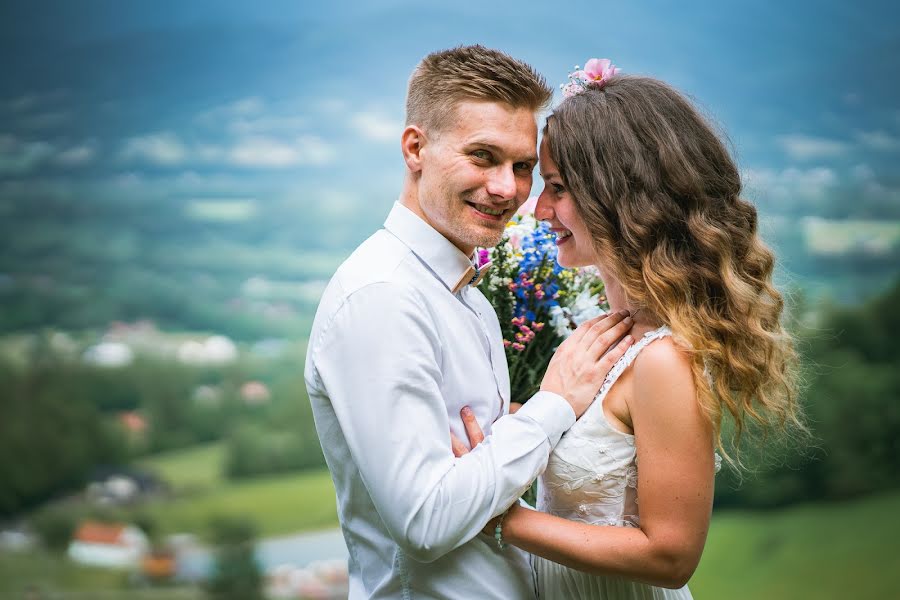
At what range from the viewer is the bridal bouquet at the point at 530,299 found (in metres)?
1.99

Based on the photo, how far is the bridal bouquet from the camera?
6.54 ft

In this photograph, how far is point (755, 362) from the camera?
168 centimetres

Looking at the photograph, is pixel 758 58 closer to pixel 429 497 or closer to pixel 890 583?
pixel 890 583

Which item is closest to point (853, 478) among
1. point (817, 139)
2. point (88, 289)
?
point (817, 139)

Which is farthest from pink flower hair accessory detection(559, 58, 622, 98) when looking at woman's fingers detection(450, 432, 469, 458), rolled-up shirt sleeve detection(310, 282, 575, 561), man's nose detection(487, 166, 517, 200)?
woman's fingers detection(450, 432, 469, 458)

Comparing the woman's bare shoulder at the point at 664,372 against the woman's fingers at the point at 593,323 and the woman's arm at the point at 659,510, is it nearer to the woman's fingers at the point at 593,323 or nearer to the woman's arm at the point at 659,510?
the woman's arm at the point at 659,510

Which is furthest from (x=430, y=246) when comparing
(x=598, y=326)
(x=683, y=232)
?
(x=683, y=232)

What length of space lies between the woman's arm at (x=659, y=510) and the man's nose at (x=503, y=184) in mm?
399

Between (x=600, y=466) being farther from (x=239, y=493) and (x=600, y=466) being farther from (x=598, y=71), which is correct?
(x=239, y=493)

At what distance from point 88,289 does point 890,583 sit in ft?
15.3

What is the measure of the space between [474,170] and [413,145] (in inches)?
5.9

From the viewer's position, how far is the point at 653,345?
1.63m

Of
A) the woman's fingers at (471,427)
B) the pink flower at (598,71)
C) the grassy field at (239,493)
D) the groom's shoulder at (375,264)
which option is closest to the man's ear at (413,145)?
the groom's shoulder at (375,264)

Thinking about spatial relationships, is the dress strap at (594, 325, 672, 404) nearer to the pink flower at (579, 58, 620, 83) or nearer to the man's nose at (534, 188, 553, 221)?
the man's nose at (534, 188, 553, 221)
